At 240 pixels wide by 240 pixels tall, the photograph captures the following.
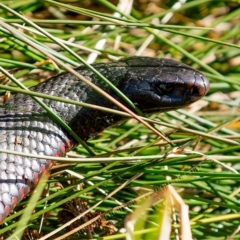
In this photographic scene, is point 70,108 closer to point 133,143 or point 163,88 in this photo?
point 163,88

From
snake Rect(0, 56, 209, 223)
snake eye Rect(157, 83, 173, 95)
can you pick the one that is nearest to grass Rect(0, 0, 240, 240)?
snake Rect(0, 56, 209, 223)

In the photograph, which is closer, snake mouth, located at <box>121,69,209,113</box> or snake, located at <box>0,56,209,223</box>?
snake, located at <box>0,56,209,223</box>

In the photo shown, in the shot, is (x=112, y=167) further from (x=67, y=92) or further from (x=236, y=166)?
(x=236, y=166)

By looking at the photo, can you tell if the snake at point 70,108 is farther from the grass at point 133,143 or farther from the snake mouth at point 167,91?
the grass at point 133,143

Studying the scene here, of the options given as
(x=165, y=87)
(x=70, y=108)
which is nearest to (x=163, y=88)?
(x=165, y=87)

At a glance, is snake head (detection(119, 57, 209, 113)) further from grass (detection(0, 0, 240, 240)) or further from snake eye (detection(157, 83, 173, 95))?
grass (detection(0, 0, 240, 240))

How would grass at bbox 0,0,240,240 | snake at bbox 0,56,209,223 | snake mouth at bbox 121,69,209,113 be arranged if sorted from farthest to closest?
snake mouth at bbox 121,69,209,113, snake at bbox 0,56,209,223, grass at bbox 0,0,240,240

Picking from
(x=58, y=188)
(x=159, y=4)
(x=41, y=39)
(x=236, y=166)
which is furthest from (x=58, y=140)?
(x=159, y=4)
